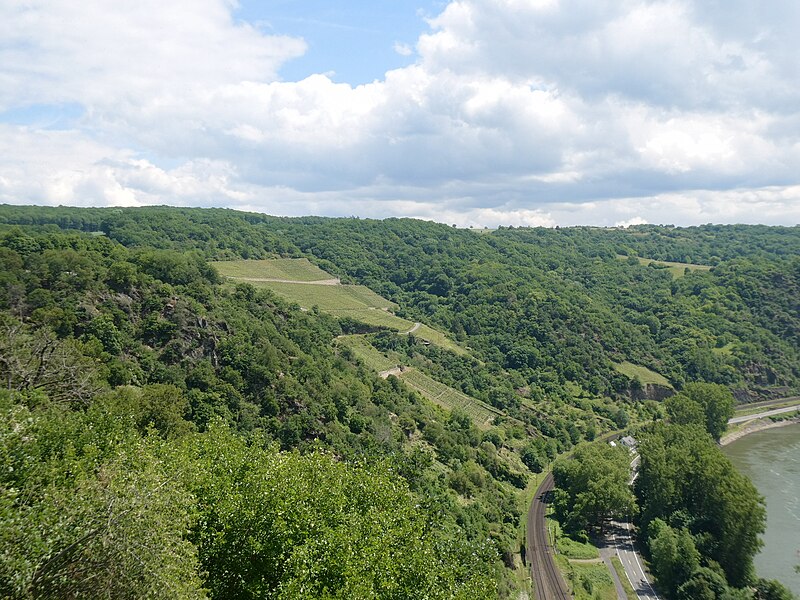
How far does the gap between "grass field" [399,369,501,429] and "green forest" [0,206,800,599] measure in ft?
2.20

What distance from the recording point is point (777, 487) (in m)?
79.9

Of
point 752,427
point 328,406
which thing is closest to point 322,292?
point 328,406

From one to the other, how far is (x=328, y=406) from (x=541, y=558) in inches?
1243

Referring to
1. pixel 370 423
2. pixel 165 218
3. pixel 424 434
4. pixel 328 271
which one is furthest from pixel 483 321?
pixel 165 218

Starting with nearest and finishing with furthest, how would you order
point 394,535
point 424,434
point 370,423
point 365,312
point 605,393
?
1. point 394,535
2. point 370,423
3. point 424,434
4. point 605,393
5. point 365,312

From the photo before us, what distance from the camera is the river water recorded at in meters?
59.7

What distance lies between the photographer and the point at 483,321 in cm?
14575

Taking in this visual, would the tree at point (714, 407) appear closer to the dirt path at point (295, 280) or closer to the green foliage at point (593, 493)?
the green foliage at point (593, 493)

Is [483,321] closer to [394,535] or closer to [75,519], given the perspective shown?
[394,535]

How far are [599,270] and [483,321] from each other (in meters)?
73.8

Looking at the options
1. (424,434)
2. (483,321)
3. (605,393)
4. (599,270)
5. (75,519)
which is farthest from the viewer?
(599,270)

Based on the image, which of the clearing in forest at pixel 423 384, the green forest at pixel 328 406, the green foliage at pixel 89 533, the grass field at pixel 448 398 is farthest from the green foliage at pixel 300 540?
the grass field at pixel 448 398

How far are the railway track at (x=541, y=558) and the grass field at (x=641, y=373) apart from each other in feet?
207

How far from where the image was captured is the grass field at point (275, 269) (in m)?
132
